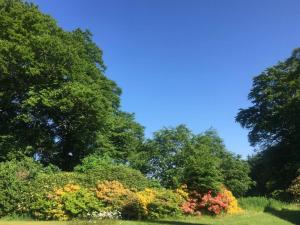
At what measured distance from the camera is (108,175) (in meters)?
24.3

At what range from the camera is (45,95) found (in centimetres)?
3041

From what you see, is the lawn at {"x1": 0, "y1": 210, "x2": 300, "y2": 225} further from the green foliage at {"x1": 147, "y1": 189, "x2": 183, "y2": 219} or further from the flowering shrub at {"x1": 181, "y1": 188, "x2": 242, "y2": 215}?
the green foliage at {"x1": 147, "y1": 189, "x2": 183, "y2": 219}

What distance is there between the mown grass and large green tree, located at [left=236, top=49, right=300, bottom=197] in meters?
17.5

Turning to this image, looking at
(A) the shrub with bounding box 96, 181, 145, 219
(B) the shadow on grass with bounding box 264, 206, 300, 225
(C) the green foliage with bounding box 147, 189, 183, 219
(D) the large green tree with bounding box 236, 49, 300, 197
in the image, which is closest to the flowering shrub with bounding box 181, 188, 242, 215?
(C) the green foliage with bounding box 147, 189, 183, 219

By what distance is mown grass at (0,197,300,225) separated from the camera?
1875cm

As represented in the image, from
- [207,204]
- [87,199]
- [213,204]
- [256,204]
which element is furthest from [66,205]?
[256,204]

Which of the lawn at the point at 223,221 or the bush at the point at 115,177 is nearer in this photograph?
the lawn at the point at 223,221

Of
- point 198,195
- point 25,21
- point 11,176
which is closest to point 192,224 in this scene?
point 198,195

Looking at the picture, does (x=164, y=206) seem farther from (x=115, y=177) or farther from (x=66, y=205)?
(x=66, y=205)

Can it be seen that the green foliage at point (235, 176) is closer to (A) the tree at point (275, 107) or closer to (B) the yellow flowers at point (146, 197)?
(A) the tree at point (275, 107)

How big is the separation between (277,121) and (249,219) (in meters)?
28.9

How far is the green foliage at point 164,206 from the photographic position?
21.2 metres

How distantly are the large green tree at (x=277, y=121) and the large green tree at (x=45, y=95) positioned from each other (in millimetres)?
20050

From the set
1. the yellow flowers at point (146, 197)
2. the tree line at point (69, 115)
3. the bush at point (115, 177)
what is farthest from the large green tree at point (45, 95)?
the yellow flowers at point (146, 197)
